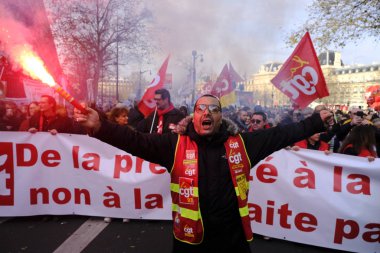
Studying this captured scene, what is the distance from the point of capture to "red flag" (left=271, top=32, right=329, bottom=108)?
509cm

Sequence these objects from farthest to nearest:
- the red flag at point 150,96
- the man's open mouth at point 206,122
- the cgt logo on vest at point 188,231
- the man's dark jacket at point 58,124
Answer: the red flag at point 150,96 < the man's dark jacket at point 58,124 < the man's open mouth at point 206,122 < the cgt logo on vest at point 188,231

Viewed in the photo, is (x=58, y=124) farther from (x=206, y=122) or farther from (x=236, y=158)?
(x=236, y=158)

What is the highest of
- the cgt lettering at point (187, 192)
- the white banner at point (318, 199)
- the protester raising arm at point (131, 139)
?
the protester raising arm at point (131, 139)

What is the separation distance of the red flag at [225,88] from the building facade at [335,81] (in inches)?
2373

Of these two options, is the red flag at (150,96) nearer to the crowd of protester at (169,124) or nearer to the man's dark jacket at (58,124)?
the crowd of protester at (169,124)

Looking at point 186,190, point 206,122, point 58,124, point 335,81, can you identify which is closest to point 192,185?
point 186,190

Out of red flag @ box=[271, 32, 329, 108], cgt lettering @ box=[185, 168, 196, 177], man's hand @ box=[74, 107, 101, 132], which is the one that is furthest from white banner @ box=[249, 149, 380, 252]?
man's hand @ box=[74, 107, 101, 132]

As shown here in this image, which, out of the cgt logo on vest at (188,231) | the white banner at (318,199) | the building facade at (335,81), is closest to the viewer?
the cgt logo on vest at (188,231)

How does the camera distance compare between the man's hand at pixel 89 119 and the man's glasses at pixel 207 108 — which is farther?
the man's glasses at pixel 207 108

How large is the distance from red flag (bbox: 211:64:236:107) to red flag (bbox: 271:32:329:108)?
565 cm

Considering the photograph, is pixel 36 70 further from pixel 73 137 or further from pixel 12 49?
pixel 73 137

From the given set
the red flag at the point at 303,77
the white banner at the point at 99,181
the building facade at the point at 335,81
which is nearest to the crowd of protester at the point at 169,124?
the white banner at the point at 99,181

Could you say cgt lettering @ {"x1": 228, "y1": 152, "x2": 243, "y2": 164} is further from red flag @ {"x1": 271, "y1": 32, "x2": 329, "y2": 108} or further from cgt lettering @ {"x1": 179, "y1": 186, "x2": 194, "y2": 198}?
red flag @ {"x1": 271, "y1": 32, "x2": 329, "y2": 108}

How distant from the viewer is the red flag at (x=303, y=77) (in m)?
5.09
